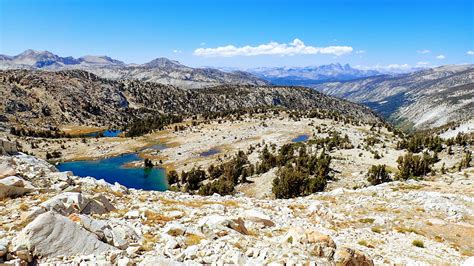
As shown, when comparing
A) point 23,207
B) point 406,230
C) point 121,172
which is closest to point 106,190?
point 23,207

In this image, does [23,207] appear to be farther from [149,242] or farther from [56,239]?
[149,242]

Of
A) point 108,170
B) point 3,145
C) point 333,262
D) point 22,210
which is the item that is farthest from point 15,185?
point 108,170

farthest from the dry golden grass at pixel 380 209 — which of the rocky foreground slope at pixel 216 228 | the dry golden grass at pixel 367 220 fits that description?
the dry golden grass at pixel 367 220

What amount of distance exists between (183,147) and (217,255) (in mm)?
105646

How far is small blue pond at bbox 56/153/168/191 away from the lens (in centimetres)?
8407

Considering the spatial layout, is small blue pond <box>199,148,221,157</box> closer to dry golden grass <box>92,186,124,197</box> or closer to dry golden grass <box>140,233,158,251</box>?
dry golden grass <box>92,186,124,197</box>

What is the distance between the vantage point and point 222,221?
56.7 ft

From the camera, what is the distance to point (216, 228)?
1664 cm

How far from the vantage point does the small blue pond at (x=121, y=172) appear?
8407 cm

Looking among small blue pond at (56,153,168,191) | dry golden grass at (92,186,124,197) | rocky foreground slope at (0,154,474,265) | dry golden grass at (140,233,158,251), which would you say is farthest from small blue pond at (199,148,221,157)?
dry golden grass at (140,233,158,251)

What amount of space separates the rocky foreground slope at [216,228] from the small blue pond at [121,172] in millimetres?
57964

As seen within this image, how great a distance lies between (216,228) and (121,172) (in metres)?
84.7

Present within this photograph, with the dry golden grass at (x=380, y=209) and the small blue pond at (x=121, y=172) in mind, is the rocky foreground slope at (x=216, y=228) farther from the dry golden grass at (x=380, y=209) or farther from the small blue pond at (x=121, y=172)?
the small blue pond at (x=121, y=172)

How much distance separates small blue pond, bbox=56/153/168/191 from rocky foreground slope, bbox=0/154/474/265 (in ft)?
190
